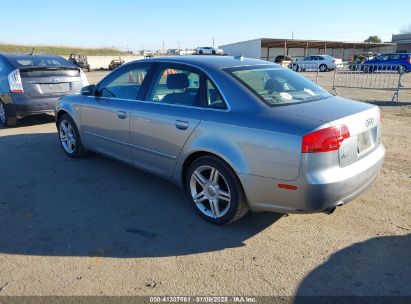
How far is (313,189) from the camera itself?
2.93 meters

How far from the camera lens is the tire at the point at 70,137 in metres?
5.69

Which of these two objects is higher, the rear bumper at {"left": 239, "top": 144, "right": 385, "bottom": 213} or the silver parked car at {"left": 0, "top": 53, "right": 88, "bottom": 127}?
the silver parked car at {"left": 0, "top": 53, "right": 88, "bottom": 127}

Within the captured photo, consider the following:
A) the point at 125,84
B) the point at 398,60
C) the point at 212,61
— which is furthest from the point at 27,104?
the point at 398,60

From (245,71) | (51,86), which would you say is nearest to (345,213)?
(245,71)

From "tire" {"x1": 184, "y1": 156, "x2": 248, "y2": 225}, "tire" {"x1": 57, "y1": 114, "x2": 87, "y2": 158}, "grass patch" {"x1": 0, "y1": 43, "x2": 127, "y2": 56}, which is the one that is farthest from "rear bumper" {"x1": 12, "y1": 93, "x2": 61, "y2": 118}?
"grass patch" {"x1": 0, "y1": 43, "x2": 127, "y2": 56}

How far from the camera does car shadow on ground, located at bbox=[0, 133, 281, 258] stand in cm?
332

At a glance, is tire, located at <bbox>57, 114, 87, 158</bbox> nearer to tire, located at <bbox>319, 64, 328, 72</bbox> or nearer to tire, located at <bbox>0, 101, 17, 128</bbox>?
tire, located at <bbox>0, 101, 17, 128</bbox>

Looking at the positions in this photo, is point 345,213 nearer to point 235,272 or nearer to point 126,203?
point 235,272

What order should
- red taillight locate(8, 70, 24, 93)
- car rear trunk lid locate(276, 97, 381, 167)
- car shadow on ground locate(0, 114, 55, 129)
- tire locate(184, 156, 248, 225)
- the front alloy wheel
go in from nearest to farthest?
car rear trunk lid locate(276, 97, 381, 167)
tire locate(184, 156, 248, 225)
the front alloy wheel
red taillight locate(8, 70, 24, 93)
car shadow on ground locate(0, 114, 55, 129)

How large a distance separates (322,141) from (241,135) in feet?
2.29

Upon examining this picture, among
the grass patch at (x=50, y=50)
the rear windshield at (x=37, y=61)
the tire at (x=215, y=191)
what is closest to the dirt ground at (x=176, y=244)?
the tire at (x=215, y=191)

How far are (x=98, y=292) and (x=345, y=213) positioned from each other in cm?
259

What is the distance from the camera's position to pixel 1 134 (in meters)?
7.64

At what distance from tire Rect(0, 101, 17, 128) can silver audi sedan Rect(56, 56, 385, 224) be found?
4.35m
